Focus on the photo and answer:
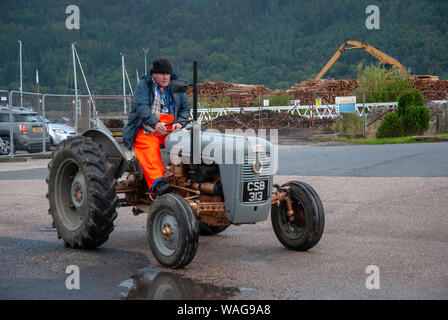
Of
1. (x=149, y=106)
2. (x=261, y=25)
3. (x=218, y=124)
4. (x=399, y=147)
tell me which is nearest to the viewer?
(x=149, y=106)

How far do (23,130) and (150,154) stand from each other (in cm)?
1745

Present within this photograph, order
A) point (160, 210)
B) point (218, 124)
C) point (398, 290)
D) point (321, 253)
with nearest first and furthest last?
point (398, 290), point (160, 210), point (321, 253), point (218, 124)

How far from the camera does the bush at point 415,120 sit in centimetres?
2769

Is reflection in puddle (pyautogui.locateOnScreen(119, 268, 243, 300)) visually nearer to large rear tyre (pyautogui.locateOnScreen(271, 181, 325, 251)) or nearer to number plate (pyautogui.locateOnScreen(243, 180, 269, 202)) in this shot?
number plate (pyautogui.locateOnScreen(243, 180, 269, 202))

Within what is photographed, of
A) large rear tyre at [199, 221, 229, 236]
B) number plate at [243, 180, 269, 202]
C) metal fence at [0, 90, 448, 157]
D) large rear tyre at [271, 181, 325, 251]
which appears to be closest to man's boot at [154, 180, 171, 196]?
number plate at [243, 180, 269, 202]

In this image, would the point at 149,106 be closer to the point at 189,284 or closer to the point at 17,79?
the point at 189,284

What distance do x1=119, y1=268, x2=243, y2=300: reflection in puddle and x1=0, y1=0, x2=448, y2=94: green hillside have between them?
7731cm

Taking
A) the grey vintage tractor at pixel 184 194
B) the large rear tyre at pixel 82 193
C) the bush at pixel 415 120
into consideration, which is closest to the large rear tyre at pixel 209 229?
the grey vintage tractor at pixel 184 194

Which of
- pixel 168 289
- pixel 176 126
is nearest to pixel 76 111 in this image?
pixel 176 126

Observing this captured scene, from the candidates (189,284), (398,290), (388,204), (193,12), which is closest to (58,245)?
(189,284)

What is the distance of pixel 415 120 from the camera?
27969 millimetres

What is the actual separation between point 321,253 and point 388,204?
12.5 feet

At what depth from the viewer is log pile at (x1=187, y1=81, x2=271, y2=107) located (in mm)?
44188

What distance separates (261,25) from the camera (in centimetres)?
13138
